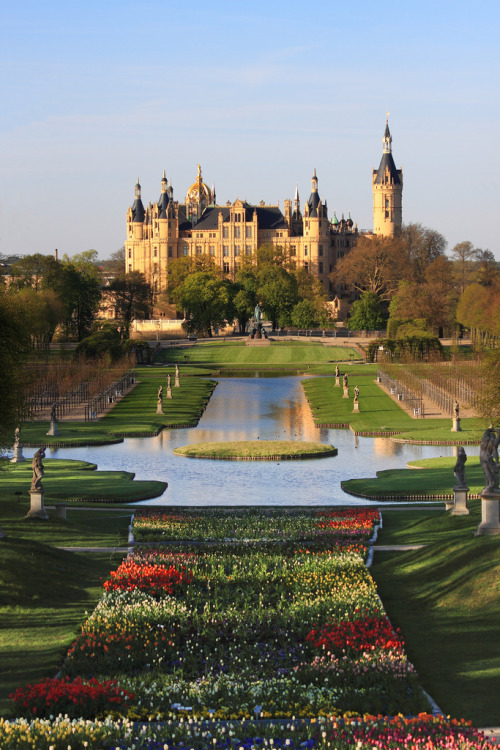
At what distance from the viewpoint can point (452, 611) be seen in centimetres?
1784

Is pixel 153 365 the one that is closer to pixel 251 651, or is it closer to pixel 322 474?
pixel 322 474

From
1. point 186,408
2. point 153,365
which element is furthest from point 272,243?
point 186,408

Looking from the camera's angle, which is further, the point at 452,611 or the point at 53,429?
the point at 53,429

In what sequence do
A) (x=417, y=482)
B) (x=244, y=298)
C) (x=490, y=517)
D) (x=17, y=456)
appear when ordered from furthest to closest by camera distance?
(x=244, y=298)
(x=17, y=456)
(x=417, y=482)
(x=490, y=517)

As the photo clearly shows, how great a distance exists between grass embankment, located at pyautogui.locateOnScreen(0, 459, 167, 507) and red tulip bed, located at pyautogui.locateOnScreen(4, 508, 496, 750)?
392 inches

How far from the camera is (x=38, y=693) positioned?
13750mm

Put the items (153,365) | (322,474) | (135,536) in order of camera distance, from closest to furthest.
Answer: (135,536) → (322,474) → (153,365)

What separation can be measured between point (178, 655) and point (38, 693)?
104 inches

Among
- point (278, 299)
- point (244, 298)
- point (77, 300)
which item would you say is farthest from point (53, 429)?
point (278, 299)

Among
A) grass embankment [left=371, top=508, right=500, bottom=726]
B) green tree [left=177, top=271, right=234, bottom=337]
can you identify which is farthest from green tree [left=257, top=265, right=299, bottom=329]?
grass embankment [left=371, top=508, right=500, bottom=726]

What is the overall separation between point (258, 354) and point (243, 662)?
95640mm

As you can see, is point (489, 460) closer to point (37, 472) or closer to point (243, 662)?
point (243, 662)

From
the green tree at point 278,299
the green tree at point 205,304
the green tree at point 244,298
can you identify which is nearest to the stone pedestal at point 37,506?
the green tree at point 205,304

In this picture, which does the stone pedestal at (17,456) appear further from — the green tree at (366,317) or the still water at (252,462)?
the green tree at (366,317)
